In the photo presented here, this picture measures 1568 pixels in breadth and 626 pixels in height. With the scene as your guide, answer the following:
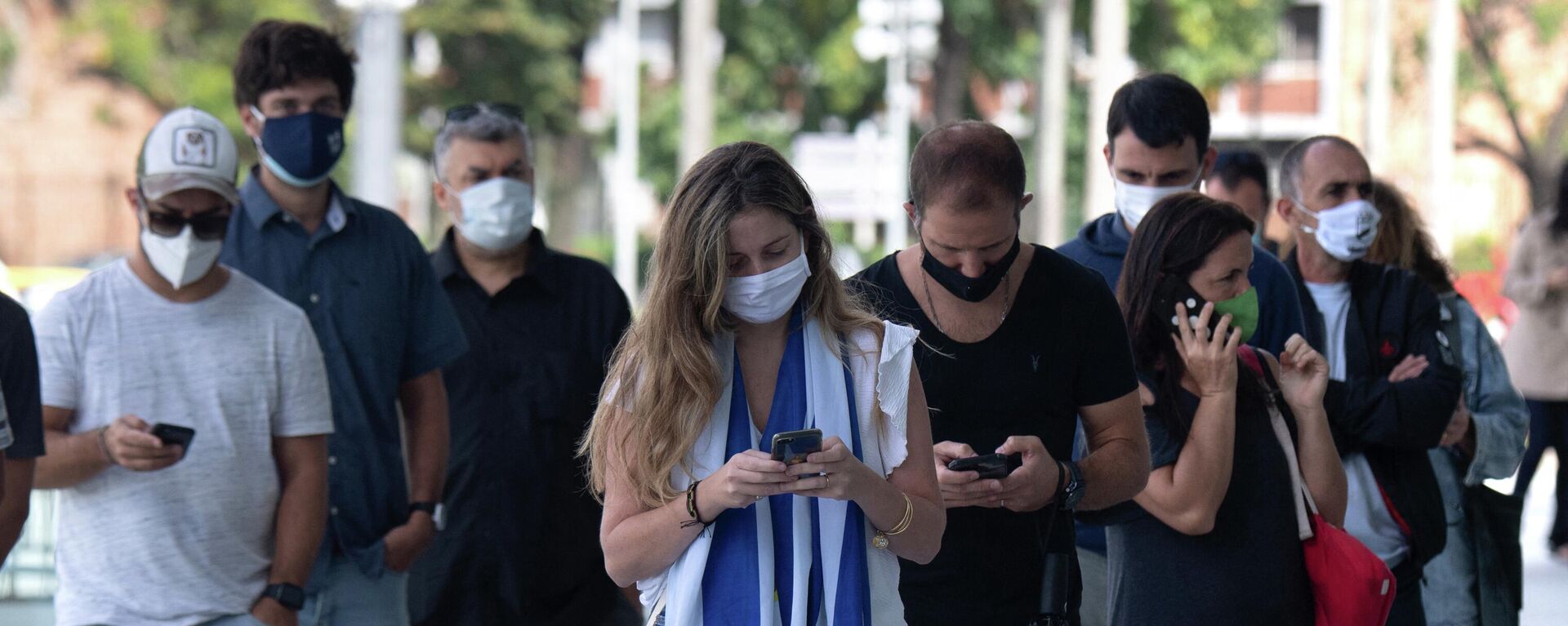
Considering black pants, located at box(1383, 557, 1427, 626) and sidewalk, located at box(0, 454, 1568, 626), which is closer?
black pants, located at box(1383, 557, 1427, 626)

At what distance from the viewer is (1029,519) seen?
370cm

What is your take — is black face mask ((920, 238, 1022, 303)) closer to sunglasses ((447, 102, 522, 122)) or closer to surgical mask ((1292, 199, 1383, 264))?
surgical mask ((1292, 199, 1383, 264))

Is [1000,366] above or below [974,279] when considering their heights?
below

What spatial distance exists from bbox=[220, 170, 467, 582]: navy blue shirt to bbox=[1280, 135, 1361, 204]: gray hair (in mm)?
2470

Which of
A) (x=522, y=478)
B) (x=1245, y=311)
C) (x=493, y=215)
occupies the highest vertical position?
(x=493, y=215)

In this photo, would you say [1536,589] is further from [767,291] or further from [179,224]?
[179,224]

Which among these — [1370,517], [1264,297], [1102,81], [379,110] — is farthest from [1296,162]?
[1102,81]

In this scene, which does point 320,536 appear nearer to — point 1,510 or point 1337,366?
point 1,510

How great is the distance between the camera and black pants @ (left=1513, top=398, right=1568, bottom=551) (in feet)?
32.2

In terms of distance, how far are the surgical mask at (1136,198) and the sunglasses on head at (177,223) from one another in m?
2.38

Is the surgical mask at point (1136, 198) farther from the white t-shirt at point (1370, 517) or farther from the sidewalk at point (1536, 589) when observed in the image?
the sidewalk at point (1536, 589)

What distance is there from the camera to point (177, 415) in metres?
3.94

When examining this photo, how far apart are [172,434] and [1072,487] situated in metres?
1.89

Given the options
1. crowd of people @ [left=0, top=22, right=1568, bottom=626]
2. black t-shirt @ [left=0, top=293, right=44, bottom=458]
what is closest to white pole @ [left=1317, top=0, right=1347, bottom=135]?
crowd of people @ [left=0, top=22, right=1568, bottom=626]
